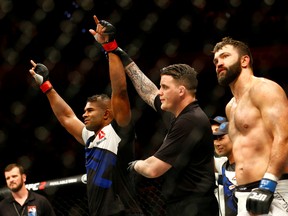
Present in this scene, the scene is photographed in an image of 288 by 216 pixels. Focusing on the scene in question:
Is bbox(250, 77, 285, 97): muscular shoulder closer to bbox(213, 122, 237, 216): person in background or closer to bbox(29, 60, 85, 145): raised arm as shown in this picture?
bbox(213, 122, 237, 216): person in background

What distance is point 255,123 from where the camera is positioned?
2.12 metres

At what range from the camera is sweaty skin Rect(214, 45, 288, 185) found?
1977 mm

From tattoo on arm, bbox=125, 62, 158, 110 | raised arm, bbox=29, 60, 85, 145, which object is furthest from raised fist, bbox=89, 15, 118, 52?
raised arm, bbox=29, 60, 85, 145

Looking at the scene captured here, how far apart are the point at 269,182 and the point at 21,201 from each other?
2282 mm

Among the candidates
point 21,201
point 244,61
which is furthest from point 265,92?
point 21,201

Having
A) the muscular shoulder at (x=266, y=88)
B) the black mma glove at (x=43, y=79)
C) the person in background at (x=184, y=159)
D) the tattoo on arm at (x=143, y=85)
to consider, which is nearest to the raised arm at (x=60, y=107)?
the black mma glove at (x=43, y=79)

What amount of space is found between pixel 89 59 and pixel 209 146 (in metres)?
2.89

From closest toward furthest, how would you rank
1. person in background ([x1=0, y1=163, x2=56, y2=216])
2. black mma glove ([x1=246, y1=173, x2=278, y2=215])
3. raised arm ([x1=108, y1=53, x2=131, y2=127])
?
black mma glove ([x1=246, y1=173, x2=278, y2=215]) < raised arm ([x1=108, y1=53, x2=131, y2=127]) < person in background ([x1=0, y1=163, x2=56, y2=216])

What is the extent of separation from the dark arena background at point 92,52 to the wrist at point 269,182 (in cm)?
255

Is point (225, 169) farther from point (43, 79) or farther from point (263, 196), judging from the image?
point (43, 79)

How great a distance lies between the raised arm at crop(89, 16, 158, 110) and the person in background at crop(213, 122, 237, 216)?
45 centimetres

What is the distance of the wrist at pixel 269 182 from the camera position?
190cm

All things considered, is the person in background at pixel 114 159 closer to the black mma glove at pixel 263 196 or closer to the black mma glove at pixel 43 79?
the black mma glove at pixel 43 79

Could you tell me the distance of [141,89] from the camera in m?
2.84
